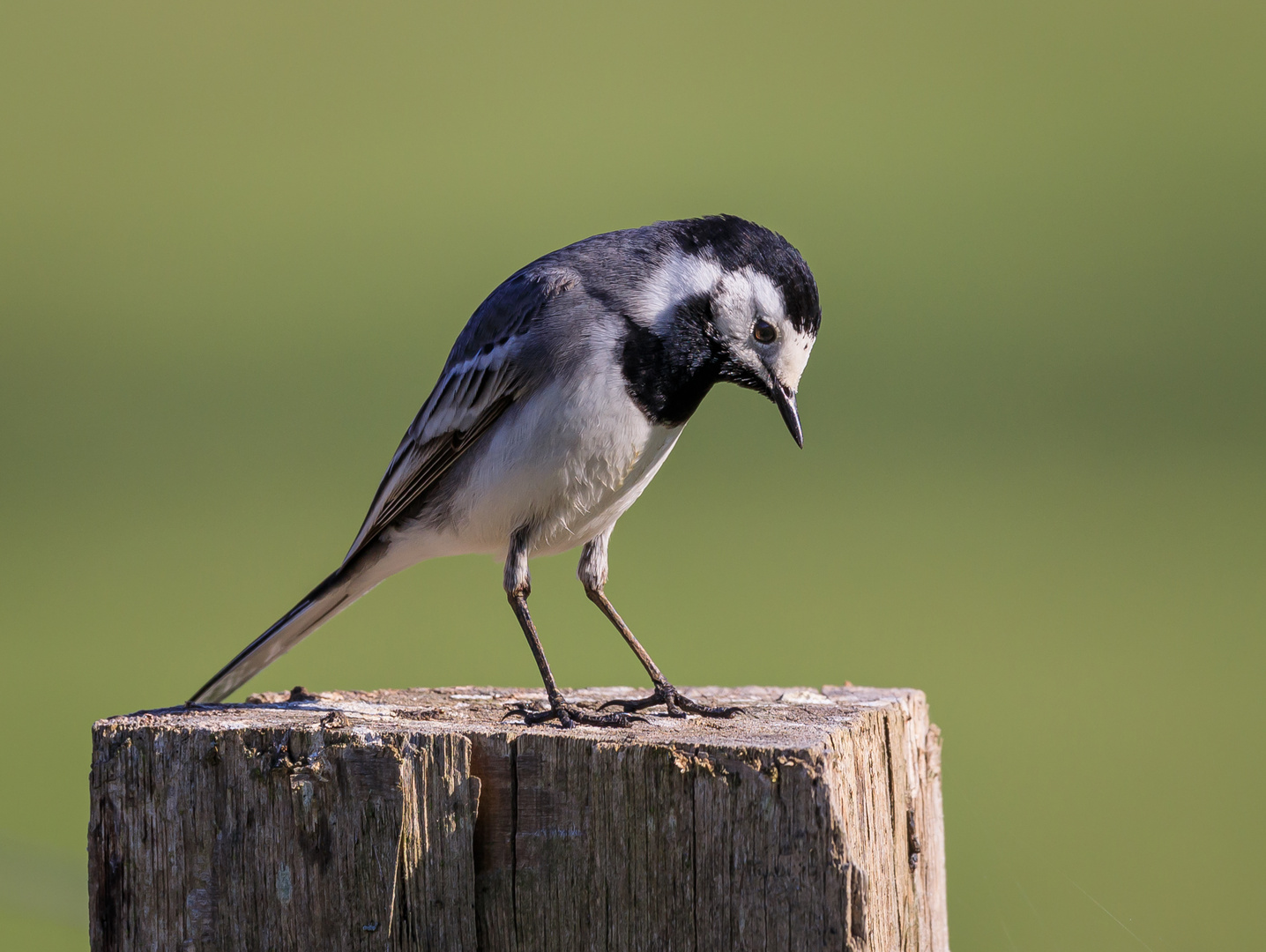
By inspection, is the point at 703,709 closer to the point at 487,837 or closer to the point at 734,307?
the point at 487,837

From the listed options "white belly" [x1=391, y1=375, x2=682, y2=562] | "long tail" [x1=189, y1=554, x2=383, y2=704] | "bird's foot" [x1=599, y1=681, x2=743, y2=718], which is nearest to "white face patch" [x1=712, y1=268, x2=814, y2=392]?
"white belly" [x1=391, y1=375, x2=682, y2=562]

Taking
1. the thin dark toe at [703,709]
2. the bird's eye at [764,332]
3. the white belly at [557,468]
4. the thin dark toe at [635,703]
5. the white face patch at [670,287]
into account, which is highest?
the white face patch at [670,287]

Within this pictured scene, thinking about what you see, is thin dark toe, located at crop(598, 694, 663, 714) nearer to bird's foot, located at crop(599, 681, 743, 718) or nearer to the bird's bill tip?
bird's foot, located at crop(599, 681, 743, 718)

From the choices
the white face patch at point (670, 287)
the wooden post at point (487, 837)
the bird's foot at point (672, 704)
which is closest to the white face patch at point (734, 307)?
the white face patch at point (670, 287)

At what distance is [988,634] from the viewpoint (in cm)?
1400

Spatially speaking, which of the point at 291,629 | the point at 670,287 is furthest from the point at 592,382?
the point at 291,629

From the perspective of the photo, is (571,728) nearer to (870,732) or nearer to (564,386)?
(870,732)

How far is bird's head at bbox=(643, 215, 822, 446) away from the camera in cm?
482

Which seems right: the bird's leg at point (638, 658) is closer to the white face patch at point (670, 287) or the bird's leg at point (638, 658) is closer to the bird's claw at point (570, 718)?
the bird's claw at point (570, 718)

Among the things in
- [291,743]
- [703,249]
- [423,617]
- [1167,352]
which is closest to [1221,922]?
[703,249]

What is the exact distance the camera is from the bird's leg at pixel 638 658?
4.59 m

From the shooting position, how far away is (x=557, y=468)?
477 centimetres

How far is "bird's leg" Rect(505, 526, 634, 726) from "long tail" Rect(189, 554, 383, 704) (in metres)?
0.67

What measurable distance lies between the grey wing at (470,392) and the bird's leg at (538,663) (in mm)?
433
